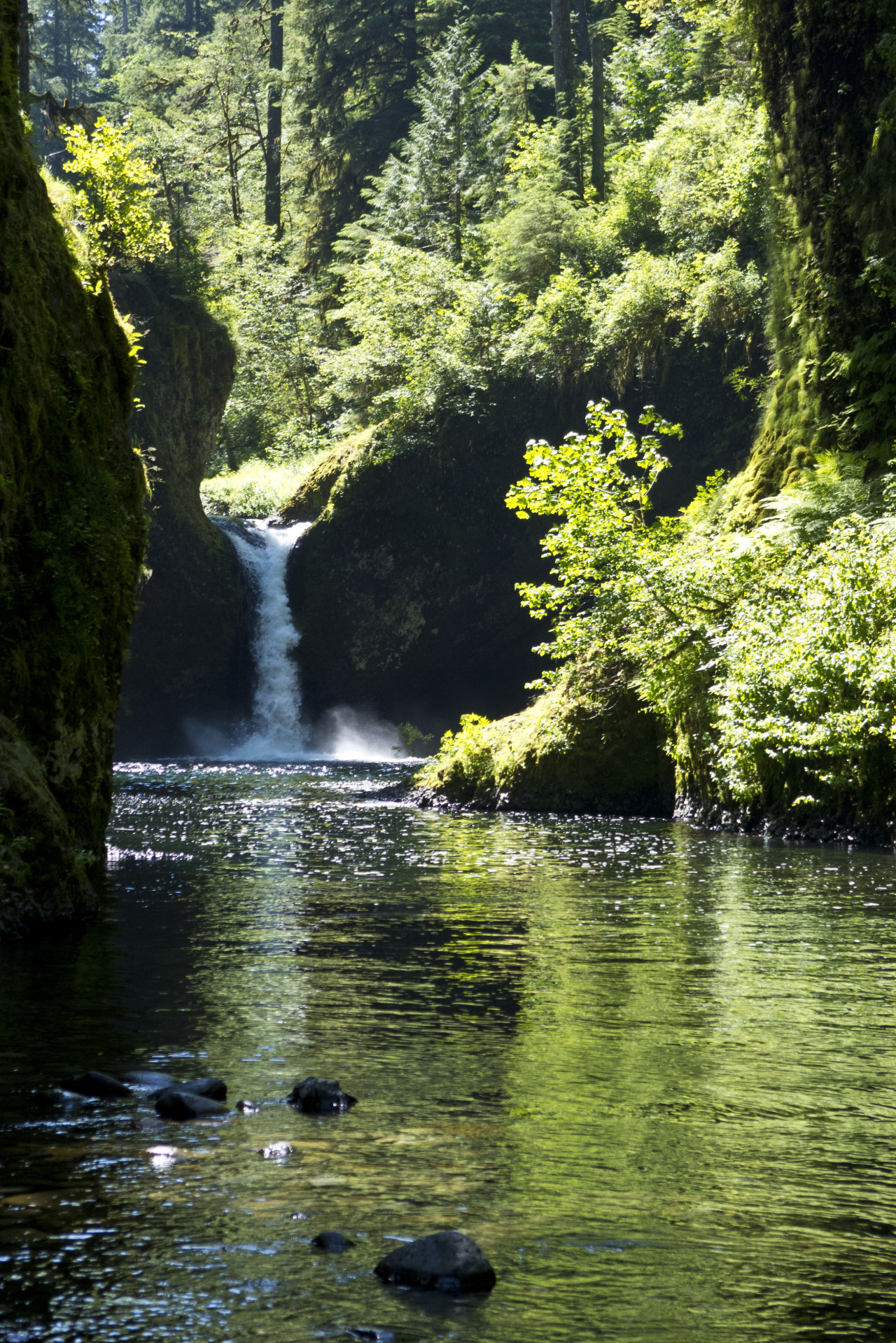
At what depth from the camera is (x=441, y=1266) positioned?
138 inches

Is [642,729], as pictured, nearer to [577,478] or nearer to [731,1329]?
[577,478]

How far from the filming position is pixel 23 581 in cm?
947

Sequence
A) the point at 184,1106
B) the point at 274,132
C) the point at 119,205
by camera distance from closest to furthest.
Result: 1. the point at 184,1106
2. the point at 119,205
3. the point at 274,132

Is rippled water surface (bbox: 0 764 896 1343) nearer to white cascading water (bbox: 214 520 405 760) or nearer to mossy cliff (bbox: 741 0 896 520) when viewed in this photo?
mossy cliff (bbox: 741 0 896 520)

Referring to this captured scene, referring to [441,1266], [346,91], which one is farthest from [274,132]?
[441,1266]

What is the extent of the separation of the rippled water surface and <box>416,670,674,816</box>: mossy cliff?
306 inches

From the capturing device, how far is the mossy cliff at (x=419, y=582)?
3491 centimetres

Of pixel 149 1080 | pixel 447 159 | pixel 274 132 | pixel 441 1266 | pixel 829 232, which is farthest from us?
pixel 274 132

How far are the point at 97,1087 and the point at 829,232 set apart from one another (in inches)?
698

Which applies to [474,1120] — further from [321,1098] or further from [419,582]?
[419,582]

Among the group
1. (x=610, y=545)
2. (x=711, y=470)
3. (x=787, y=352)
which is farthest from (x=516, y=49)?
(x=610, y=545)

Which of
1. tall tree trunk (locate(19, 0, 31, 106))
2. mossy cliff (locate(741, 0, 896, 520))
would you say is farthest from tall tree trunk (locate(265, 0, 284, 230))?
mossy cliff (locate(741, 0, 896, 520))

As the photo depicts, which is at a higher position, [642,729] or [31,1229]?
[642,729]

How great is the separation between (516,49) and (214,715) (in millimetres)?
27393
